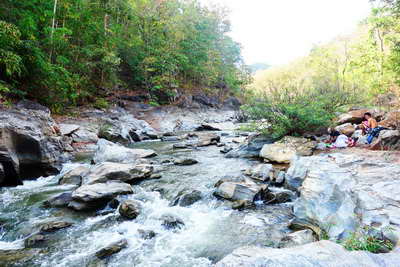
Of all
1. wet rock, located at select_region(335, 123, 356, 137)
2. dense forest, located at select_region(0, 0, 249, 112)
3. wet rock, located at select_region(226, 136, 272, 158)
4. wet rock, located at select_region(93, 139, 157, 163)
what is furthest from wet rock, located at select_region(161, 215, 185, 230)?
dense forest, located at select_region(0, 0, 249, 112)

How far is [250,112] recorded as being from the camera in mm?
10664

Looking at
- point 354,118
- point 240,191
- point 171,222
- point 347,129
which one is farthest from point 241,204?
point 354,118

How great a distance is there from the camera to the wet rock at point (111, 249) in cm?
361

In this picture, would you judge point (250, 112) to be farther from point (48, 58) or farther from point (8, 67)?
point (48, 58)

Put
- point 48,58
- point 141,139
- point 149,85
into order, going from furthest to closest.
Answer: point 149,85 → point 141,139 → point 48,58

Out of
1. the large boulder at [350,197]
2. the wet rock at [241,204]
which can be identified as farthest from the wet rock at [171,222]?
the large boulder at [350,197]

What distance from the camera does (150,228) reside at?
4.39 metres

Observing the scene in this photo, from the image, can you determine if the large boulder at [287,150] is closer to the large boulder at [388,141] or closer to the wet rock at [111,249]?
the large boulder at [388,141]

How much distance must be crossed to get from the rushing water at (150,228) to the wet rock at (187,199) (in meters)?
0.14

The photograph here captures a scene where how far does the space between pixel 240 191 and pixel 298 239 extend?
6.52ft

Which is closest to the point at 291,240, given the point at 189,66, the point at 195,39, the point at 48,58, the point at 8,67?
the point at 8,67

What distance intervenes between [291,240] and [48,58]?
1452 cm

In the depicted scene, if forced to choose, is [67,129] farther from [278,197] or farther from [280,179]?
[278,197]

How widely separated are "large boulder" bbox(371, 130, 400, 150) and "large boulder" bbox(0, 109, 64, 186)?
31.9ft
